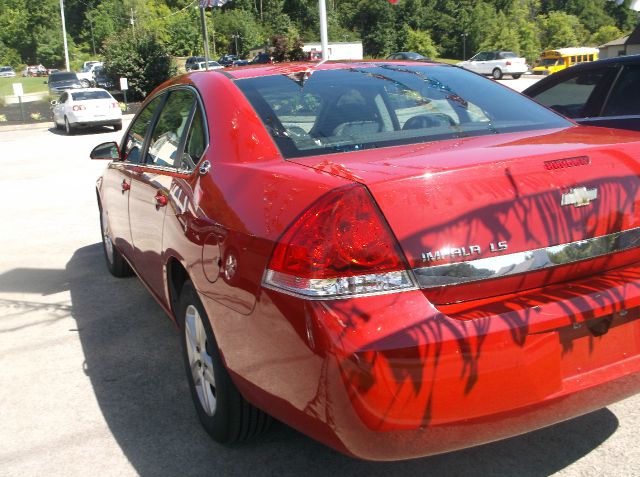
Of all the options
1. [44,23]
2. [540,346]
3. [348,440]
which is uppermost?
[44,23]

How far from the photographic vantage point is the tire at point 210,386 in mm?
2904

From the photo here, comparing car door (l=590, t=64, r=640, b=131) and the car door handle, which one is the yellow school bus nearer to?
car door (l=590, t=64, r=640, b=131)

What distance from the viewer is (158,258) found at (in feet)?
12.2

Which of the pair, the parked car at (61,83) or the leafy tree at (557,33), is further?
the leafy tree at (557,33)

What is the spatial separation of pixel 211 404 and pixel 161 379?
2.99ft

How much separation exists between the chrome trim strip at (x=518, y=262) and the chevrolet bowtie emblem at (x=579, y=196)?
14cm

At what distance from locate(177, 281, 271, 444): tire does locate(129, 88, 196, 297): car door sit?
0.51 metres

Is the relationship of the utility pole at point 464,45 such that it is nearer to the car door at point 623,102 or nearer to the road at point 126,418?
the car door at point 623,102

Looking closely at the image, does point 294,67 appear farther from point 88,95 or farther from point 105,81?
point 105,81

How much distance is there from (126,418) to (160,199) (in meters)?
1.11

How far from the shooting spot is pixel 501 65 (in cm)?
4859

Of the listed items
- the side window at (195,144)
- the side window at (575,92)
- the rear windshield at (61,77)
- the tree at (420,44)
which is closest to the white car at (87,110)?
the side window at (575,92)

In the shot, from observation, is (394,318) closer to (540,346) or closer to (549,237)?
(540,346)

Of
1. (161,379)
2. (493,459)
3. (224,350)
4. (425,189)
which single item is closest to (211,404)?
(224,350)
